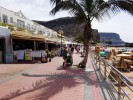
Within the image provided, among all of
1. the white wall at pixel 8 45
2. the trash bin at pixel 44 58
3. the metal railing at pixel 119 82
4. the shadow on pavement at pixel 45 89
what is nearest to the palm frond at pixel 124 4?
the metal railing at pixel 119 82

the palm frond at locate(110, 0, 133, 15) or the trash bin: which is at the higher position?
the palm frond at locate(110, 0, 133, 15)

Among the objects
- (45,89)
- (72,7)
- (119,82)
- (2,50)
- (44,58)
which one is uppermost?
(72,7)

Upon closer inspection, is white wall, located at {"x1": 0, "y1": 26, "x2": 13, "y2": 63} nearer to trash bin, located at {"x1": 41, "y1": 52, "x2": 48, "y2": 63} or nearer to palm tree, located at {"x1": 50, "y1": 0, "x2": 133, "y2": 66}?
trash bin, located at {"x1": 41, "y1": 52, "x2": 48, "y2": 63}

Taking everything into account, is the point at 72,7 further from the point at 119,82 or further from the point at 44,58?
the point at 119,82

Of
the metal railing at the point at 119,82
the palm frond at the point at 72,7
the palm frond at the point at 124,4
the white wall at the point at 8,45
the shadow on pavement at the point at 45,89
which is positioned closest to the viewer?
the metal railing at the point at 119,82

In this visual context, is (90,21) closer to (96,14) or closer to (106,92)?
(96,14)

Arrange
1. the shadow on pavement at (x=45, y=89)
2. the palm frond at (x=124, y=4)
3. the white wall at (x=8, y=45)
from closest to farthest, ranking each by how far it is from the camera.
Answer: the shadow on pavement at (x=45, y=89), the palm frond at (x=124, y=4), the white wall at (x=8, y=45)

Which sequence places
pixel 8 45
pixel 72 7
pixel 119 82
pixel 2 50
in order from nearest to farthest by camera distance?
pixel 119 82 → pixel 72 7 → pixel 2 50 → pixel 8 45

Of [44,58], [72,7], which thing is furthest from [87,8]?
[44,58]

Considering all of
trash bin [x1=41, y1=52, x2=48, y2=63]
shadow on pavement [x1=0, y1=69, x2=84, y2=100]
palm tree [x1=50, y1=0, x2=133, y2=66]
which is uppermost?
palm tree [x1=50, y1=0, x2=133, y2=66]

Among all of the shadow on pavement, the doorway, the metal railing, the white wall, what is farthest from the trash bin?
the metal railing

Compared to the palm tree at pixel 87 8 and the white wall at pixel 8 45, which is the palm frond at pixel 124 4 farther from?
the white wall at pixel 8 45

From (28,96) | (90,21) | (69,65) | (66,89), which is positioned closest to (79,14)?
(90,21)

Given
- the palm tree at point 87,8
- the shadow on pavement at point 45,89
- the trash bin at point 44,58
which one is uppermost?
the palm tree at point 87,8
